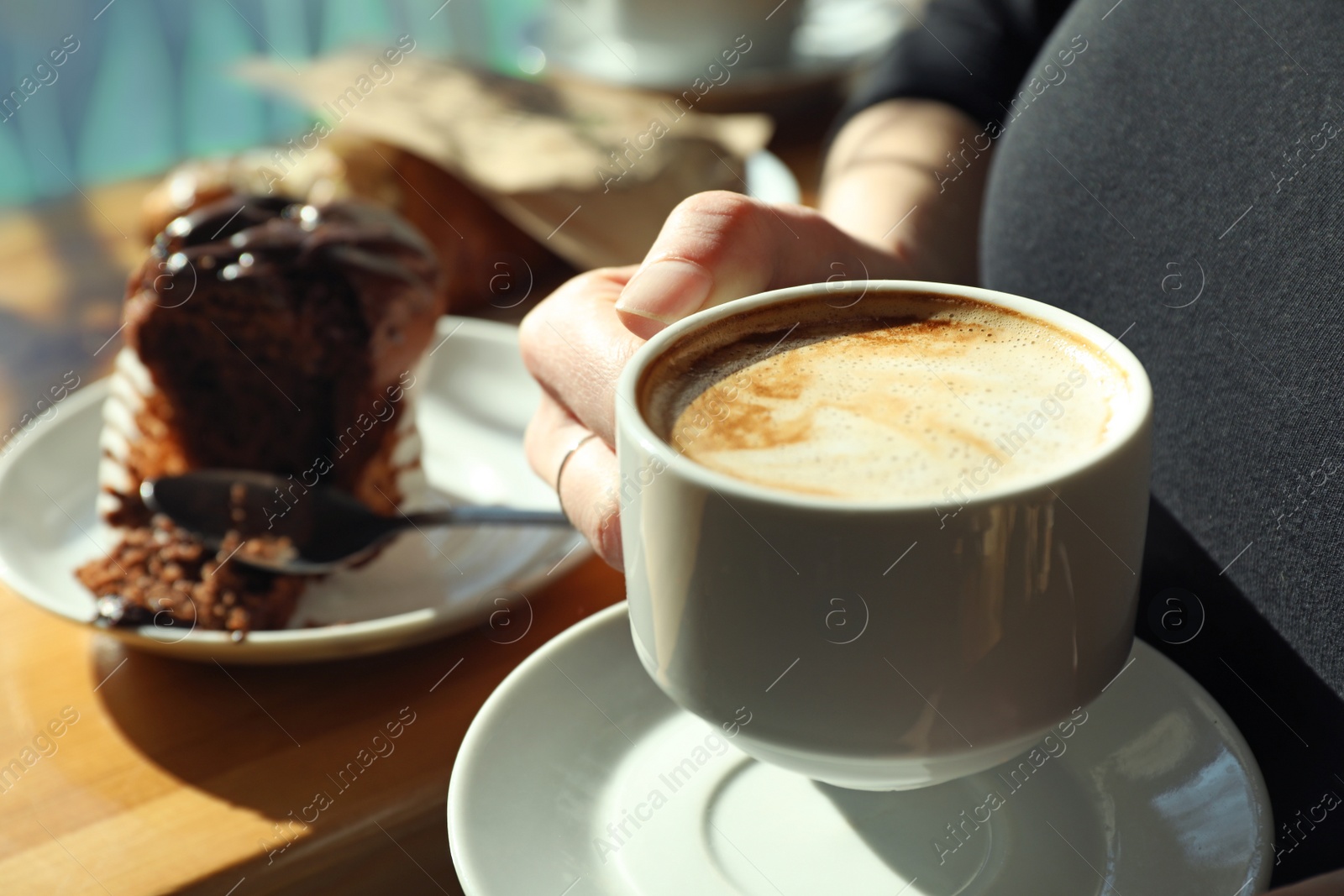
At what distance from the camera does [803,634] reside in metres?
0.35

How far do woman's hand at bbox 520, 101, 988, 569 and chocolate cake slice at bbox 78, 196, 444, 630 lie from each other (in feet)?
0.57

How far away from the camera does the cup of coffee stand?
333mm

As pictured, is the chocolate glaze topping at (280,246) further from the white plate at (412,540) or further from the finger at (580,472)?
the finger at (580,472)

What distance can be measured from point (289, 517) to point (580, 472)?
214mm

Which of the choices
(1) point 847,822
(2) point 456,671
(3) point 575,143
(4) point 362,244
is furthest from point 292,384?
(1) point 847,822

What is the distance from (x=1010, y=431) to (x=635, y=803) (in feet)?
0.69

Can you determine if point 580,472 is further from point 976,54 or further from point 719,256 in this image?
point 976,54

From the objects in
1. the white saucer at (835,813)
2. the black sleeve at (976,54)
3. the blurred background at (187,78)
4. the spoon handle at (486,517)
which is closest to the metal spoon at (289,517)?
the spoon handle at (486,517)

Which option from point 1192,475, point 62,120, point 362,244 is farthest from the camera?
point 62,120

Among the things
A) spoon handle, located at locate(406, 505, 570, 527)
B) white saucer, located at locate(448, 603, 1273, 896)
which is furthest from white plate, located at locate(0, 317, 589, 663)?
white saucer, located at locate(448, 603, 1273, 896)

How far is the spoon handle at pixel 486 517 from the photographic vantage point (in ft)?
2.25

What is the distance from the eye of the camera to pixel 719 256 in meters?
0.50

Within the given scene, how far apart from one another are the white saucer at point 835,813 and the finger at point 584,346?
14 cm

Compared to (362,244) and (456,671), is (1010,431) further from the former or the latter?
(362,244)
